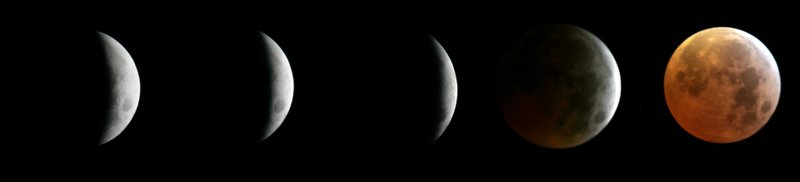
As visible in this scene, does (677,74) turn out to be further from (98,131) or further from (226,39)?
(98,131)

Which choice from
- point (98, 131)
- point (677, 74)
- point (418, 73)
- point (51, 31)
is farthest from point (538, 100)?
point (51, 31)

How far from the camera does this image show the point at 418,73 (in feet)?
21.8

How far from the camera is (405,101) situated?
6.61m

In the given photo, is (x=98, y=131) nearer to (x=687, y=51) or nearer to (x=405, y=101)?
(x=405, y=101)

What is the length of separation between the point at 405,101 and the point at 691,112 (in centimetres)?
288

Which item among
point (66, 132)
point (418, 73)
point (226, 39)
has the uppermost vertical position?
point (226, 39)

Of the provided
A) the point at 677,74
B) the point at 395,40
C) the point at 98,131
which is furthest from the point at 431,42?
the point at 98,131

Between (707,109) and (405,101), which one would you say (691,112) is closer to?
(707,109)

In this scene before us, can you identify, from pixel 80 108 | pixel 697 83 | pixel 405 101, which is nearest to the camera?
pixel 80 108

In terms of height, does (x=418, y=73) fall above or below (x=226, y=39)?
below

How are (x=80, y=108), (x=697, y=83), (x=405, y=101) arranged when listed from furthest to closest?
(x=697, y=83) → (x=405, y=101) → (x=80, y=108)

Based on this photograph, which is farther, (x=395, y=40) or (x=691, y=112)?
(x=691, y=112)

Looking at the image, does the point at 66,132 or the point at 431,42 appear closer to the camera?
the point at 66,132

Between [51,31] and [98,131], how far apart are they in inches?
36.7
